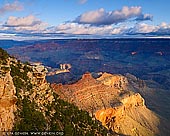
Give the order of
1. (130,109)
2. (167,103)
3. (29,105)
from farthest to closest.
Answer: (167,103) < (130,109) < (29,105)

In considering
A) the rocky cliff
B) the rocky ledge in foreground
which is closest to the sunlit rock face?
the rocky cliff

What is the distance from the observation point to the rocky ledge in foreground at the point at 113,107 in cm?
10294

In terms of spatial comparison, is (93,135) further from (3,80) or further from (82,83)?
(82,83)

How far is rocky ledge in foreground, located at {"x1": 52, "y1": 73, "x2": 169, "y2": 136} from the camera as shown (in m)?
103

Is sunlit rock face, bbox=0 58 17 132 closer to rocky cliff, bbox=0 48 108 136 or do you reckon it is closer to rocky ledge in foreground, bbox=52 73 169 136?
rocky cliff, bbox=0 48 108 136

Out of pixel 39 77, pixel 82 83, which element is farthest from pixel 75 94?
pixel 39 77

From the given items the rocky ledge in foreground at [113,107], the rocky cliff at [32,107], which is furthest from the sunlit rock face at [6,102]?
the rocky ledge in foreground at [113,107]

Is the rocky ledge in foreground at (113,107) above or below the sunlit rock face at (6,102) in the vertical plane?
below

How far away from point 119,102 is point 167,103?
58.0 meters

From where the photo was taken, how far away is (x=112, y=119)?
105 metres

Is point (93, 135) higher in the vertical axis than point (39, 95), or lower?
lower

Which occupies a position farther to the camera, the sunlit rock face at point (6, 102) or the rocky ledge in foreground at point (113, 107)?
the rocky ledge in foreground at point (113, 107)

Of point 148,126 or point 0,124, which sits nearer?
point 0,124

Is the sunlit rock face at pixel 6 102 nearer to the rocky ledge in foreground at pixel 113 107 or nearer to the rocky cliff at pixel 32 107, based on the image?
the rocky cliff at pixel 32 107
